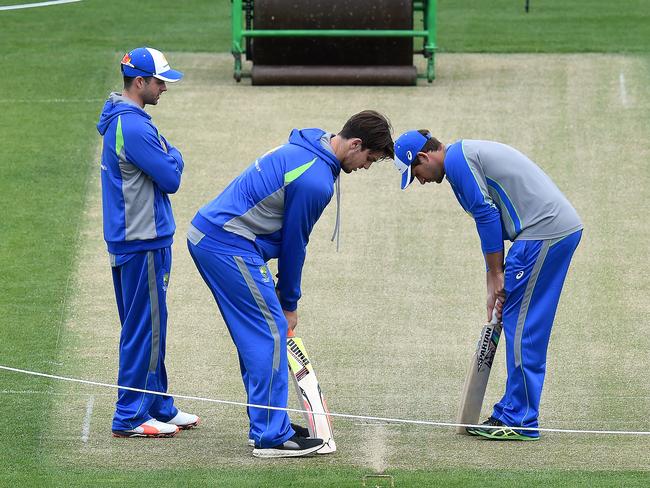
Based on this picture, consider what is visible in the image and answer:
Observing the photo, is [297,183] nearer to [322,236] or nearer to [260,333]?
[260,333]

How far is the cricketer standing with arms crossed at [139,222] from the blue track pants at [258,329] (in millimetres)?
374

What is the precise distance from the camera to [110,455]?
22.3 ft

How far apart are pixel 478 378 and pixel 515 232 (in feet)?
2.77

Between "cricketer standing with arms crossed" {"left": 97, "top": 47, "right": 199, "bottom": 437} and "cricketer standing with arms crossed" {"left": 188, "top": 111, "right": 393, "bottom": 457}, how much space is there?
312 mm

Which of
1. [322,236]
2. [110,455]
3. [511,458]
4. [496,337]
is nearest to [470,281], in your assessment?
[322,236]

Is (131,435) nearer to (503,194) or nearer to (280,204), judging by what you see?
(280,204)

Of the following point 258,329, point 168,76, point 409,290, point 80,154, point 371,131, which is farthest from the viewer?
point 80,154

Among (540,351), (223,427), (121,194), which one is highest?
(121,194)

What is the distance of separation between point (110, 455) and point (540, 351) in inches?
93.0

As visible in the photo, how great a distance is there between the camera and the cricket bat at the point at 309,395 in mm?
6910

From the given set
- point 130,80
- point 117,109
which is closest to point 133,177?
point 117,109

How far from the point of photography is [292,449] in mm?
6773

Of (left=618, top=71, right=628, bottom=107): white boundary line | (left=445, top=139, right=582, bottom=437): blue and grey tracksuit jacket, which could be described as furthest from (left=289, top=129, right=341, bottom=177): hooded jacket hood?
(left=618, top=71, right=628, bottom=107): white boundary line

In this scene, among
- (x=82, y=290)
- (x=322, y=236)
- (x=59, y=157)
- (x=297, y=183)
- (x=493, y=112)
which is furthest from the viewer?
(x=493, y=112)
